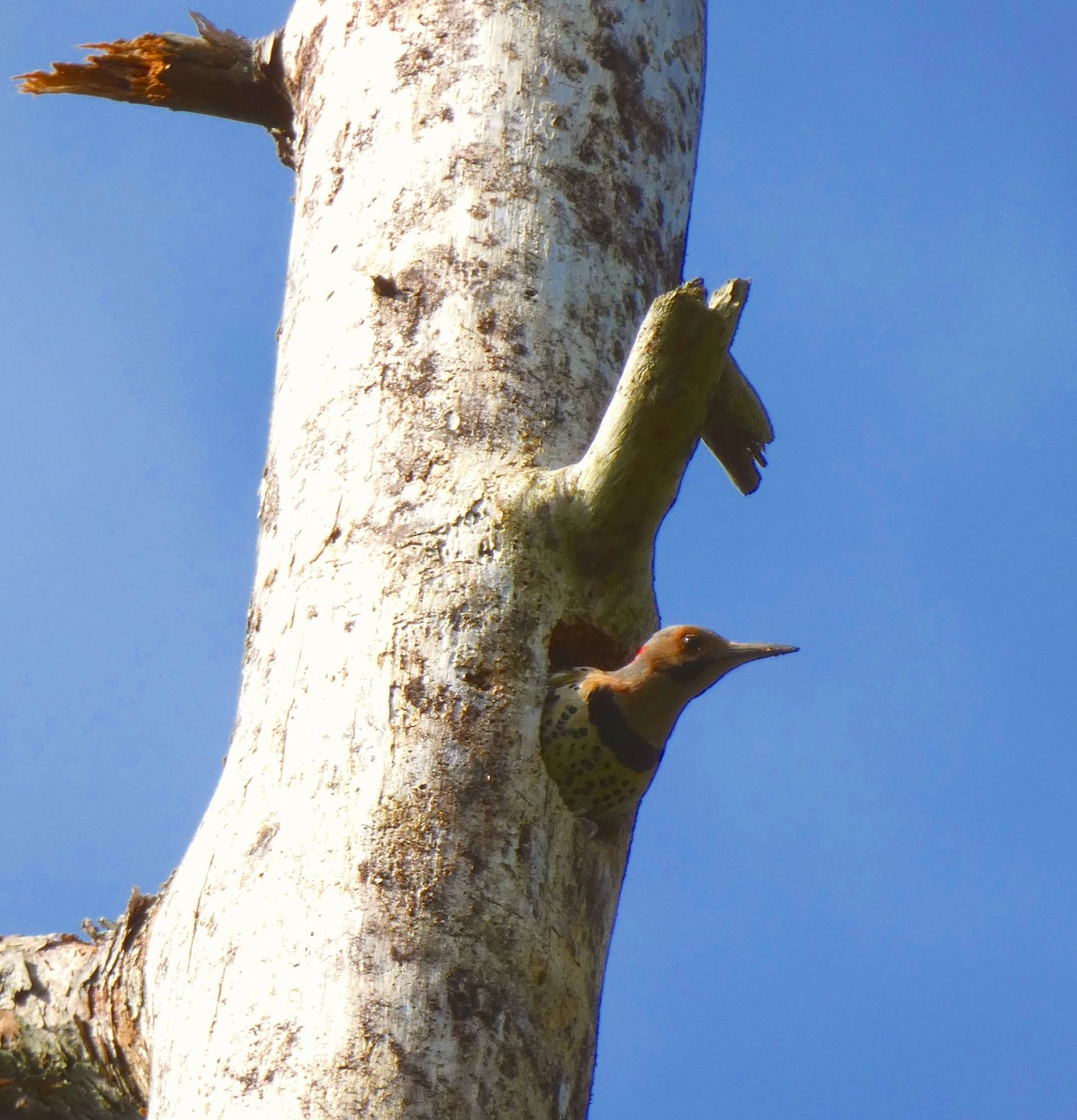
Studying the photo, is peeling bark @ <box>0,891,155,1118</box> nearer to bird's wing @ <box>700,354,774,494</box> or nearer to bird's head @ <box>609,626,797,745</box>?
bird's head @ <box>609,626,797,745</box>

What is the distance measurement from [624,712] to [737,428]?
81 cm

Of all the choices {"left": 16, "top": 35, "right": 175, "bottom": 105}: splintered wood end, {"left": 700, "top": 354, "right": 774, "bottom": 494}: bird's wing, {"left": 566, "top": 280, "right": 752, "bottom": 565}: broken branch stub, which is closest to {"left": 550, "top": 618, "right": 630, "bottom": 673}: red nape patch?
{"left": 566, "top": 280, "right": 752, "bottom": 565}: broken branch stub

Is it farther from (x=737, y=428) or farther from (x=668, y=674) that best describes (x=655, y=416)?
(x=737, y=428)

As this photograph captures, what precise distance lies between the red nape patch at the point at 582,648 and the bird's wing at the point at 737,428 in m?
0.57

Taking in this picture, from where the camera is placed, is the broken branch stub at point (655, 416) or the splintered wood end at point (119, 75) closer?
the broken branch stub at point (655, 416)

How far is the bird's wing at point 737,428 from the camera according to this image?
2941mm

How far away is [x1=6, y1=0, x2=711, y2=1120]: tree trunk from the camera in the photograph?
1.99 metres

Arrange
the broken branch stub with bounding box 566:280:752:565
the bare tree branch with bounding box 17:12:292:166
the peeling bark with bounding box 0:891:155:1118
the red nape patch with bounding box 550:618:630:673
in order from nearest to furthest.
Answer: the broken branch stub with bounding box 566:280:752:565, the red nape patch with bounding box 550:618:630:673, the peeling bark with bounding box 0:891:155:1118, the bare tree branch with bounding box 17:12:292:166

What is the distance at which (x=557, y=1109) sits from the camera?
2033 mm

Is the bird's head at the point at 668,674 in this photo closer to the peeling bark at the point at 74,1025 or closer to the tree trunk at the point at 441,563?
the tree trunk at the point at 441,563

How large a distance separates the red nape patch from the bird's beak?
247 mm

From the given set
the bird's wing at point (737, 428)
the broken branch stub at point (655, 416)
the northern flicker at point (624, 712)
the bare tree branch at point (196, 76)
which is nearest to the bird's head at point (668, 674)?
the northern flicker at point (624, 712)

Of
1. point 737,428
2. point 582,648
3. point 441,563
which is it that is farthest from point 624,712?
point 737,428

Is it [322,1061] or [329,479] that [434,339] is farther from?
[322,1061]
